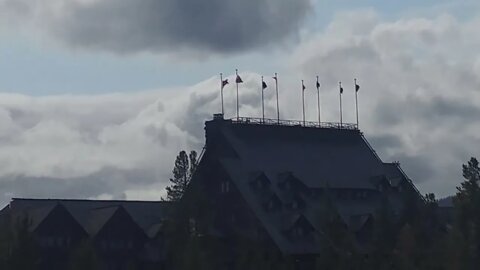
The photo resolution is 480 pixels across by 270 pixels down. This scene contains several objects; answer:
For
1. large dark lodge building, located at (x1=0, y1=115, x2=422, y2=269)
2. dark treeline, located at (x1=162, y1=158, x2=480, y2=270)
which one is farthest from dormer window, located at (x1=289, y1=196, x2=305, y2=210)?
dark treeline, located at (x1=162, y1=158, x2=480, y2=270)

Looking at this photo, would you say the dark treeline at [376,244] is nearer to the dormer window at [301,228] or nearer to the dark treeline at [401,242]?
the dark treeline at [401,242]

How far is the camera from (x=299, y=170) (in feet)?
429

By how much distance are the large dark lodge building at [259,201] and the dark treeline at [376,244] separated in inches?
252

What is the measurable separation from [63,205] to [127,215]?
7.09 m

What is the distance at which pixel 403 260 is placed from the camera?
88.4m

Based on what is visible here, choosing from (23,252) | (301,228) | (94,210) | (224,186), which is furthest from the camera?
(224,186)

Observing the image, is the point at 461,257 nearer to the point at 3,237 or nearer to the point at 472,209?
the point at 472,209

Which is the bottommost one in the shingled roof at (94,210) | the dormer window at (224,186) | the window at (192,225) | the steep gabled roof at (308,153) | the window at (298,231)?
the window at (192,225)

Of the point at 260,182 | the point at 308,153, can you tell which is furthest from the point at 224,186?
the point at 308,153

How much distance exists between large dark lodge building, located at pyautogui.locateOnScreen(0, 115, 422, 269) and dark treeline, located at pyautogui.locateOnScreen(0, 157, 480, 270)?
21.0 feet

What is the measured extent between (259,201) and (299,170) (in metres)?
9.87

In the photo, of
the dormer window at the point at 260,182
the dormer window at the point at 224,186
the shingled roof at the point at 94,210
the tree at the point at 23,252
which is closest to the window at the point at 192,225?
the shingled roof at the point at 94,210

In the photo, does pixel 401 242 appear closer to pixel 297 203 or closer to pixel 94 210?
pixel 297 203

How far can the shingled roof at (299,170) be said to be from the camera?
123 m
